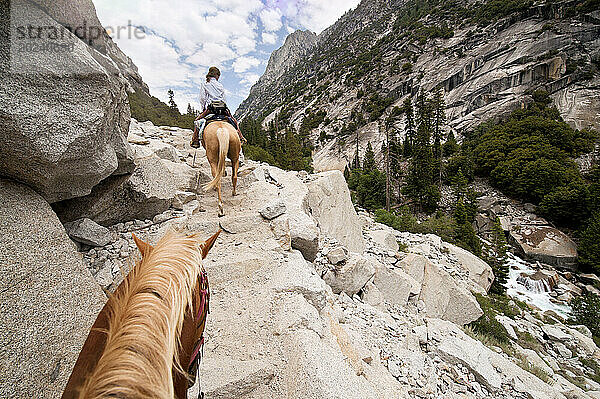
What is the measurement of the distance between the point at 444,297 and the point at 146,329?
10073 millimetres

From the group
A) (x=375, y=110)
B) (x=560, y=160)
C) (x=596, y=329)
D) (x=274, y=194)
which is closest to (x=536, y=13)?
(x=375, y=110)

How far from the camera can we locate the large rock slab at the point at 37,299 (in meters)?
1.74

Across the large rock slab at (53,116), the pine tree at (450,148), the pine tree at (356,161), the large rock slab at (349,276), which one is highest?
the pine tree at (450,148)

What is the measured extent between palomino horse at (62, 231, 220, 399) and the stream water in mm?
23958

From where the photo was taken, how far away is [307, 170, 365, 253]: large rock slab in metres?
8.33

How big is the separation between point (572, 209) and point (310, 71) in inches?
4502

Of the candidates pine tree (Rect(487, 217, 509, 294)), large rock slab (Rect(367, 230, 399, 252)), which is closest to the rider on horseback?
large rock slab (Rect(367, 230, 399, 252))

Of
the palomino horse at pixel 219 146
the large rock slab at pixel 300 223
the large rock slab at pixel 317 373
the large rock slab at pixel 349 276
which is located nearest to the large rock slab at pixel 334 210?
the large rock slab at pixel 300 223

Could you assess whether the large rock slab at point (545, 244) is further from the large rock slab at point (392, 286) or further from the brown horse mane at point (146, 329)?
the brown horse mane at point (146, 329)

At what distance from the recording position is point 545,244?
24.0 meters

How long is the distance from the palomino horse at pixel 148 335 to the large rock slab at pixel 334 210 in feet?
20.8

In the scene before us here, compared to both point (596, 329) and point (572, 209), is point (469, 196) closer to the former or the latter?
point (572, 209)

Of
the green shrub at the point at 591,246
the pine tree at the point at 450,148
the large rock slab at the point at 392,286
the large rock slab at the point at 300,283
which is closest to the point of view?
the large rock slab at the point at 300,283

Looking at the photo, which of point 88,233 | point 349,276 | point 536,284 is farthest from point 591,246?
point 88,233
